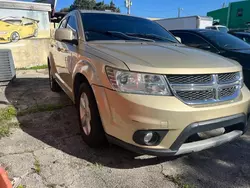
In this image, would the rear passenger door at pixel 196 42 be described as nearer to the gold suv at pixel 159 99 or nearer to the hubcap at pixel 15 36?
the gold suv at pixel 159 99

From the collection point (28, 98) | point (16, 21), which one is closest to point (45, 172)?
point (28, 98)

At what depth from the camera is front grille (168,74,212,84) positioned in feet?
7.04

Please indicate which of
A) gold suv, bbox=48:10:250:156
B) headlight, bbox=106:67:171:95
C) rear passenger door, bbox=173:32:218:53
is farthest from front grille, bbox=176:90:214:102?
rear passenger door, bbox=173:32:218:53

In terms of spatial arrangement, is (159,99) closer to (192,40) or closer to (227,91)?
(227,91)

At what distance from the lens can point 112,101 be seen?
2205 millimetres

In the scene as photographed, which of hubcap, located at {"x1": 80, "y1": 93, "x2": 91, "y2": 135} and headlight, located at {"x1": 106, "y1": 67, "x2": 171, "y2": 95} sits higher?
headlight, located at {"x1": 106, "y1": 67, "x2": 171, "y2": 95}

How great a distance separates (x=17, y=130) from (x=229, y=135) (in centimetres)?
284

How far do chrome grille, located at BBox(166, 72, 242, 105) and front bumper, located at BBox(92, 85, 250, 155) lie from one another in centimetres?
7

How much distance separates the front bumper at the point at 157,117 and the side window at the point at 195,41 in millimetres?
3455

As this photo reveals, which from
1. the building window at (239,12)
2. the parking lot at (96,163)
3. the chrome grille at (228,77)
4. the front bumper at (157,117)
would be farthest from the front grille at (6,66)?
the building window at (239,12)

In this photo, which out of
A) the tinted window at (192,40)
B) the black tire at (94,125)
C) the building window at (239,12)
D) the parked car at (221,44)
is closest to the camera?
the black tire at (94,125)

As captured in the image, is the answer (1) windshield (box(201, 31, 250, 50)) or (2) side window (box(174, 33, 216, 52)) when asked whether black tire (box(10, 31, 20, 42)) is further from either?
(1) windshield (box(201, 31, 250, 50))

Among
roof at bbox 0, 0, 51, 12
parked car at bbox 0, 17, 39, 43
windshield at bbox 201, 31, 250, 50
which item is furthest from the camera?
roof at bbox 0, 0, 51, 12

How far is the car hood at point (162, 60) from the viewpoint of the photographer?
84.7 inches
